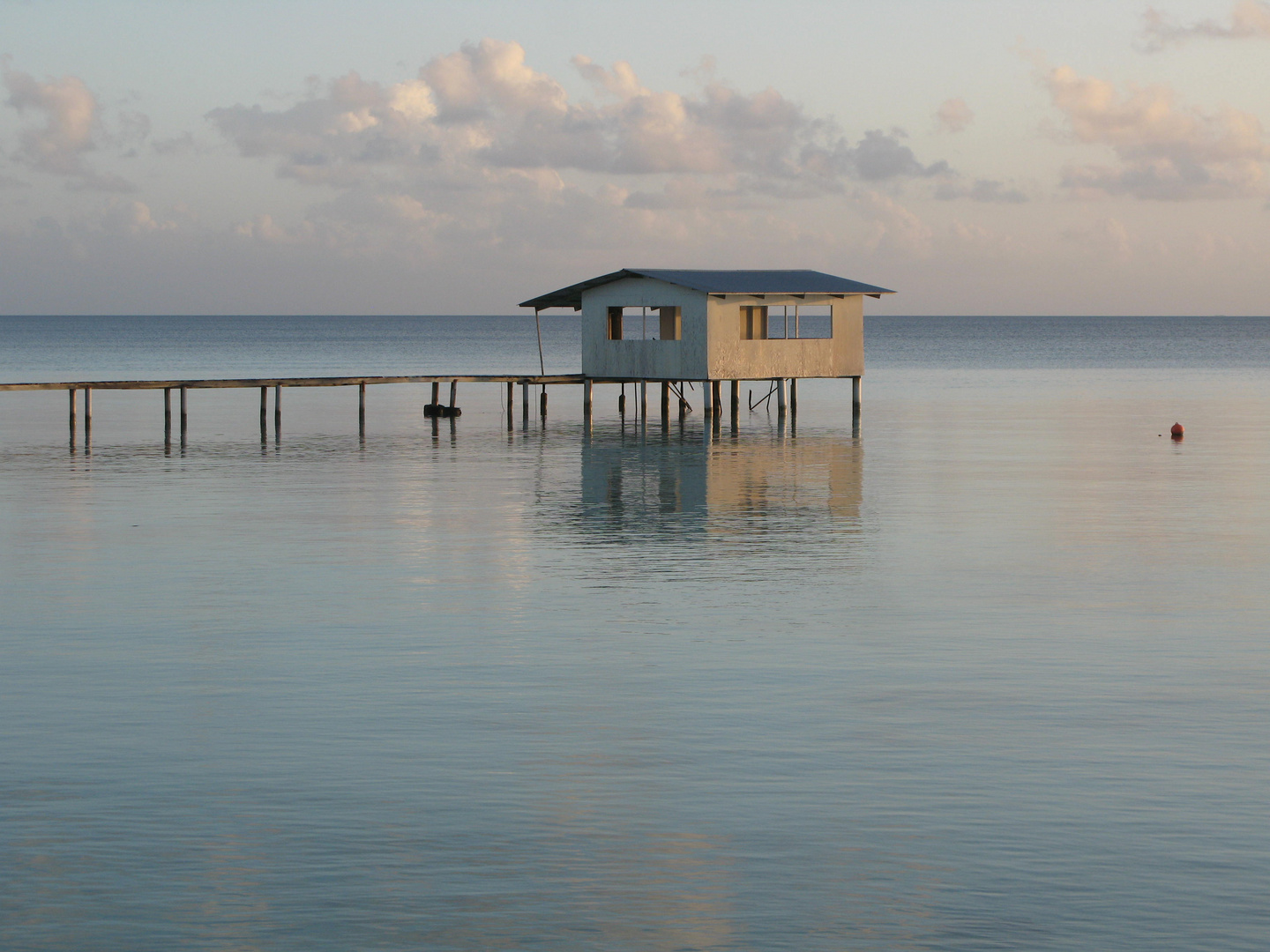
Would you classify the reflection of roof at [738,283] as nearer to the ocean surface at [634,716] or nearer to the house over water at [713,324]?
the house over water at [713,324]

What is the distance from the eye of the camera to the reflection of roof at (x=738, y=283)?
4609cm

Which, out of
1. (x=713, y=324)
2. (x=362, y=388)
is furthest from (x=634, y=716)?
(x=362, y=388)

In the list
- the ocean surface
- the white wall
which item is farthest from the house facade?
the ocean surface

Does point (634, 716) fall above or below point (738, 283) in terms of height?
below

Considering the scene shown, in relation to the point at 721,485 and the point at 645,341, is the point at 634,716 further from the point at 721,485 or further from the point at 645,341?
the point at 645,341

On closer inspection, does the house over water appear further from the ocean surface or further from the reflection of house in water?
the ocean surface

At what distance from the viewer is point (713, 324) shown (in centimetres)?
4619

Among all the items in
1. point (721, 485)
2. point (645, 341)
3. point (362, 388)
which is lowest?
point (721, 485)

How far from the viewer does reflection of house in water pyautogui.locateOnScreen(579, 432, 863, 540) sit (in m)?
26.8

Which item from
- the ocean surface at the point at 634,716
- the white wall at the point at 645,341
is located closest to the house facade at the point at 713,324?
the white wall at the point at 645,341

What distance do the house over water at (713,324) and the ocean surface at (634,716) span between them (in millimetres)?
13392

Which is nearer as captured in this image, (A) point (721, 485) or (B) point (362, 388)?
(A) point (721, 485)

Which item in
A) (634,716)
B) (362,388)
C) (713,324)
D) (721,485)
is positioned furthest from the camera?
(362,388)

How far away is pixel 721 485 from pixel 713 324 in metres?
13.7
